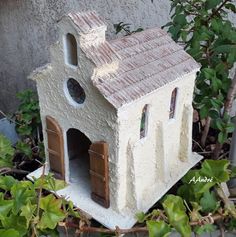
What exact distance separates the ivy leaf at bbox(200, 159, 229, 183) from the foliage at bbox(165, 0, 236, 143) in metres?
0.12

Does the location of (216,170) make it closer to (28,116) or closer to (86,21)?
(86,21)

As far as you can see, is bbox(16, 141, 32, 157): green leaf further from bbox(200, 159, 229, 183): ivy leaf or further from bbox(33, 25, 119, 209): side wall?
bbox(200, 159, 229, 183): ivy leaf

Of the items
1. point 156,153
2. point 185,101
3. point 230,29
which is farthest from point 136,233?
point 230,29

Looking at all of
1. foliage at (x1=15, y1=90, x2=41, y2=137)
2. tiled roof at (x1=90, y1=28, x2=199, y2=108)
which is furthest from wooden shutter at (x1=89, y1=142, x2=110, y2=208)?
foliage at (x1=15, y1=90, x2=41, y2=137)

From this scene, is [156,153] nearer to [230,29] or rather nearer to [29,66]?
[230,29]

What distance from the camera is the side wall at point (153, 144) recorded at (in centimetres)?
82

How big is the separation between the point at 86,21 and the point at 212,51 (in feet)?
1.35

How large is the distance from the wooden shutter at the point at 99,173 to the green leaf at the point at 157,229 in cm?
14

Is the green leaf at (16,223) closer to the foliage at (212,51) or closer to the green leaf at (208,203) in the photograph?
the green leaf at (208,203)

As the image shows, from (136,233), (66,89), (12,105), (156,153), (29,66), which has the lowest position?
(12,105)

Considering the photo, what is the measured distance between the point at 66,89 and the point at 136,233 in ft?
1.04

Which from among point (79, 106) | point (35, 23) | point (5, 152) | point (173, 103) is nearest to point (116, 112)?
point (79, 106)

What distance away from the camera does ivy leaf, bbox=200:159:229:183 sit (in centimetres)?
85

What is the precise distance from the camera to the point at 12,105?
81.6 inches
